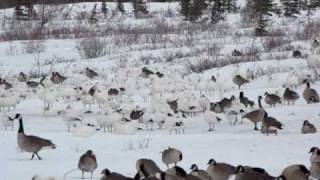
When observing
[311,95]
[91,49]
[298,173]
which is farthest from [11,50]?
[298,173]

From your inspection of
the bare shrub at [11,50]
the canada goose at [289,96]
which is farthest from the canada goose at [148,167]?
the bare shrub at [11,50]

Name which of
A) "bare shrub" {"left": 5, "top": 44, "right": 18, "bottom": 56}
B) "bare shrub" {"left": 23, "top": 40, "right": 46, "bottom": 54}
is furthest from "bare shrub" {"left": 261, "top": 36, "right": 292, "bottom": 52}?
"bare shrub" {"left": 5, "top": 44, "right": 18, "bottom": 56}

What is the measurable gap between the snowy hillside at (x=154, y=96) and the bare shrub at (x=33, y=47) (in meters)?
0.06

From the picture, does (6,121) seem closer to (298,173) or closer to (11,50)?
(298,173)

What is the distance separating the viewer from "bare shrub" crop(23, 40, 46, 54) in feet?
88.8

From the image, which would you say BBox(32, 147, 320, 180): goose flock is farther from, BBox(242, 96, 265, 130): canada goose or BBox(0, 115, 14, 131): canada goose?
BBox(0, 115, 14, 131): canada goose

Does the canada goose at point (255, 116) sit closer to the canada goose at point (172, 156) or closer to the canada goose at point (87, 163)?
the canada goose at point (172, 156)

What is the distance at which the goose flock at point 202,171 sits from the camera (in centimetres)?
702

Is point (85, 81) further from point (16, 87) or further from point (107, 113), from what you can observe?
point (107, 113)

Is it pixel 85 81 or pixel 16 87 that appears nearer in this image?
pixel 16 87

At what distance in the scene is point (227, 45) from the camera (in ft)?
86.5

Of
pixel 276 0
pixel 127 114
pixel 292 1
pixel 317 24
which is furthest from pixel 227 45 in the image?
pixel 276 0

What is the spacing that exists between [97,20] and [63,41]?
12.0 metres

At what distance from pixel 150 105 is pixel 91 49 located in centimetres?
1215
